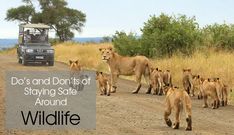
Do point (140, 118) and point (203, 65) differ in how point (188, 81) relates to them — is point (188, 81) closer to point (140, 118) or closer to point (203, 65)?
point (203, 65)

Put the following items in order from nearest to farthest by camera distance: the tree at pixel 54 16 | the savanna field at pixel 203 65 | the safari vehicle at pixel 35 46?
the savanna field at pixel 203 65
the safari vehicle at pixel 35 46
the tree at pixel 54 16

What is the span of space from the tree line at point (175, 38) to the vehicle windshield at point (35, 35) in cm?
505

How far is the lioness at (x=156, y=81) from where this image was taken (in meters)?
19.0

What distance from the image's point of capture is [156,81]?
19.1 metres

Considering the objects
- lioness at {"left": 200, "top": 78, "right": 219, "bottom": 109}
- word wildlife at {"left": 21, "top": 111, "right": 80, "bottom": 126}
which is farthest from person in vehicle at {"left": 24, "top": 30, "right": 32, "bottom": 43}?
word wildlife at {"left": 21, "top": 111, "right": 80, "bottom": 126}

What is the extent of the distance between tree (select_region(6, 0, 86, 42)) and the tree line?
49.5 m

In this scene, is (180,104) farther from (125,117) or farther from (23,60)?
(23,60)

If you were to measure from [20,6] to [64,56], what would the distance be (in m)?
43.4

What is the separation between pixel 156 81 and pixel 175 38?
1104 cm

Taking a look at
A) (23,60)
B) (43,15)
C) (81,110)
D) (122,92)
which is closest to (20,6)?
(43,15)

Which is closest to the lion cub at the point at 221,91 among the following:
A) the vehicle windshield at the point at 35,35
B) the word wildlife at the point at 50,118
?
the word wildlife at the point at 50,118

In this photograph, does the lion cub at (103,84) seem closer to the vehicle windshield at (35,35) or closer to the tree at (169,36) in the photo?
the tree at (169,36)

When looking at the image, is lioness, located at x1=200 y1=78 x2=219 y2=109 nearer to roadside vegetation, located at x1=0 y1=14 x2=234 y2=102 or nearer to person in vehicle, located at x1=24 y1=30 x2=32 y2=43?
roadside vegetation, located at x1=0 y1=14 x2=234 y2=102

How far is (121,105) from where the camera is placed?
15.7 m
